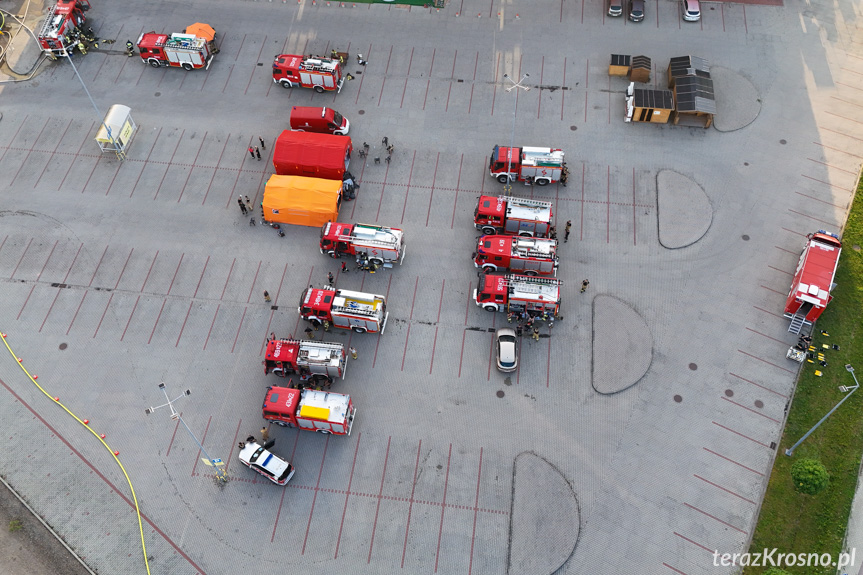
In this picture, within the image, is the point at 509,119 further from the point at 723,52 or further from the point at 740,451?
the point at 740,451

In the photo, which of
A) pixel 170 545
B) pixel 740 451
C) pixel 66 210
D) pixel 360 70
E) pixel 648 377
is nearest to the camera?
pixel 170 545

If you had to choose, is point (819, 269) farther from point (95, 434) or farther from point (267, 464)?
point (95, 434)

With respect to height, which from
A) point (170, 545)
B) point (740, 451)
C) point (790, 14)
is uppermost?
point (790, 14)

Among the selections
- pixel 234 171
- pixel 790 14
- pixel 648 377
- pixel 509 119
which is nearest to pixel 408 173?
pixel 509 119

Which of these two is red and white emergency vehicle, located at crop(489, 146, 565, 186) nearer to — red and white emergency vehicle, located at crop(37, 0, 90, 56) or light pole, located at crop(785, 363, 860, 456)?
light pole, located at crop(785, 363, 860, 456)

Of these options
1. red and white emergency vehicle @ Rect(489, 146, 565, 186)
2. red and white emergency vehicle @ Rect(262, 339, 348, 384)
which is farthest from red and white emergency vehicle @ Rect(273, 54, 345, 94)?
red and white emergency vehicle @ Rect(262, 339, 348, 384)

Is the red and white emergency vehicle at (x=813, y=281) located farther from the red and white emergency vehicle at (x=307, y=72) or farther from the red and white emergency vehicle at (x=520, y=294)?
the red and white emergency vehicle at (x=307, y=72)

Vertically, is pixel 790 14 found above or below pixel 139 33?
above

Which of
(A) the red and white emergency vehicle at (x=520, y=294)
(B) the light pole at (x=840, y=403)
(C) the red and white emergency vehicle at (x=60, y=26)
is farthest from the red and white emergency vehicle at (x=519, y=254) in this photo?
(C) the red and white emergency vehicle at (x=60, y=26)
